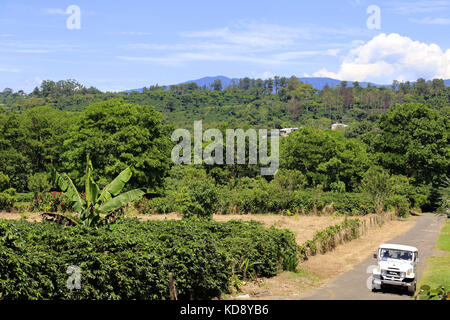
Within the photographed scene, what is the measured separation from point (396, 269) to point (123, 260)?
9964 mm

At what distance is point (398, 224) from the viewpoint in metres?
36.8

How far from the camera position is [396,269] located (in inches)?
634

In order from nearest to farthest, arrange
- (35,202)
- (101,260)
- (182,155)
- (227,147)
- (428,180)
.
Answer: (101,260)
(35,202)
(428,180)
(227,147)
(182,155)

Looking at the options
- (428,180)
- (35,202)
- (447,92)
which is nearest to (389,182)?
(428,180)

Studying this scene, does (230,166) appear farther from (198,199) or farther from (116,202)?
(116,202)

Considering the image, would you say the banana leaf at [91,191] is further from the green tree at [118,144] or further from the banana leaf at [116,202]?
the green tree at [118,144]

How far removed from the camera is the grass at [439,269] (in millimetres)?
17844

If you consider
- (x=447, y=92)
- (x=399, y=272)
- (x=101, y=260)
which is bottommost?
(x=399, y=272)

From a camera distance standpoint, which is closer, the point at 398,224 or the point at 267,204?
the point at 398,224

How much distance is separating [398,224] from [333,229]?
1386 centimetres

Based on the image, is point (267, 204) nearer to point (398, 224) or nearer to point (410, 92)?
point (398, 224)

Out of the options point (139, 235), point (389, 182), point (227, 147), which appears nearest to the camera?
point (139, 235)

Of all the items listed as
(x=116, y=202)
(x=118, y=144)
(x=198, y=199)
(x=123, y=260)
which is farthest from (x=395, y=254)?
(x=118, y=144)

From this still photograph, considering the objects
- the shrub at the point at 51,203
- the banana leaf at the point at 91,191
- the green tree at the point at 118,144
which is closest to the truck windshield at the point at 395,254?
the banana leaf at the point at 91,191
